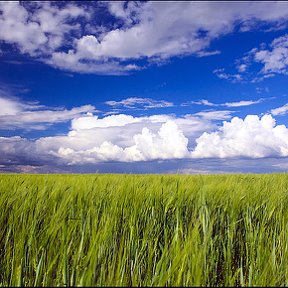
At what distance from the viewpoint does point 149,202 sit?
3256 millimetres

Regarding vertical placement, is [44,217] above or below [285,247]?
above

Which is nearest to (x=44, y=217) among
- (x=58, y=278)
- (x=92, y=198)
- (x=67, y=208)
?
(x=67, y=208)

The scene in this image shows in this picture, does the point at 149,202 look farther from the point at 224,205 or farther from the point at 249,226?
the point at 249,226

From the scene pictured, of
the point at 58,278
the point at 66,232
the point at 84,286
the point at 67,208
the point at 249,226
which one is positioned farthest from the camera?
the point at 249,226

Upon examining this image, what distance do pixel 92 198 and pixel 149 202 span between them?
1.58ft

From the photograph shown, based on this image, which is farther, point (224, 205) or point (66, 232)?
point (224, 205)

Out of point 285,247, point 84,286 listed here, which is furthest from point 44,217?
point 285,247

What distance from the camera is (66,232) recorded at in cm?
252

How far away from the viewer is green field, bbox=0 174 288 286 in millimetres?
2355

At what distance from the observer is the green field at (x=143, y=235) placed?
2355 millimetres

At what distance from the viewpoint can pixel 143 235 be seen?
3006 millimetres

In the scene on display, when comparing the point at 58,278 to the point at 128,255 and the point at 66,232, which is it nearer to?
the point at 66,232

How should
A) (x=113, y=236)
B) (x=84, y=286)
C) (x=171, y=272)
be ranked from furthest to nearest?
1. (x=113, y=236)
2. (x=171, y=272)
3. (x=84, y=286)

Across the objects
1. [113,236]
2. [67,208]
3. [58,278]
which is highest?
[67,208]
